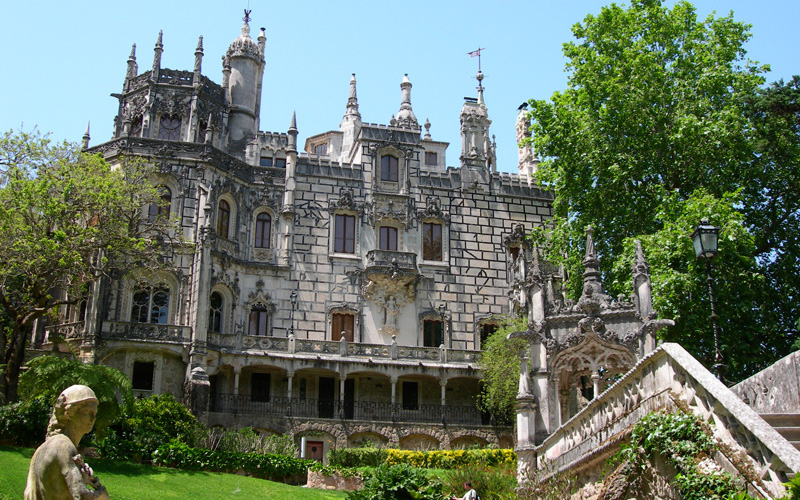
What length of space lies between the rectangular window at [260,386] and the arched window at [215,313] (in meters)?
2.52

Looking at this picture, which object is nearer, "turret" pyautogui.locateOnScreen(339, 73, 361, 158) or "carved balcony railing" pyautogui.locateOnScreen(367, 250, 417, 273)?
"carved balcony railing" pyautogui.locateOnScreen(367, 250, 417, 273)

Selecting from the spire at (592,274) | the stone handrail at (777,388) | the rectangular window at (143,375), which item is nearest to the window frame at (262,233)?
the rectangular window at (143,375)

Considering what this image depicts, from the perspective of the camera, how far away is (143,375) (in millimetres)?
33219

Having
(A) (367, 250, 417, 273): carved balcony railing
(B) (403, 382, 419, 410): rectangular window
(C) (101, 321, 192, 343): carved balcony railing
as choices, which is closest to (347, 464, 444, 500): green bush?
(C) (101, 321, 192, 343): carved balcony railing

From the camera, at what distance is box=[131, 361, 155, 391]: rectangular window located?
32938 mm

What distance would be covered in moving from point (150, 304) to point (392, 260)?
1063 cm

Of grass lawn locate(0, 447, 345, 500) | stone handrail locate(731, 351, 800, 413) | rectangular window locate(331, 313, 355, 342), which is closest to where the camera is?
stone handrail locate(731, 351, 800, 413)

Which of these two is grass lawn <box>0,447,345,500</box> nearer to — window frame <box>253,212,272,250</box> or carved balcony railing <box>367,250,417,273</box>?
carved balcony railing <box>367,250,417,273</box>

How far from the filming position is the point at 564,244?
31.4 meters

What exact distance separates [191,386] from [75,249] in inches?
280

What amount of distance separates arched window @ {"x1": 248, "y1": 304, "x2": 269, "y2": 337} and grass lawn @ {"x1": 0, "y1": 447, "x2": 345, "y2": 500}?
1409 cm

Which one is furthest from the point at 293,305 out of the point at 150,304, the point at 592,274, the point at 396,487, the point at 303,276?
the point at 396,487

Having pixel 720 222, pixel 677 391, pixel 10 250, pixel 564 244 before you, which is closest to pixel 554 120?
pixel 564 244

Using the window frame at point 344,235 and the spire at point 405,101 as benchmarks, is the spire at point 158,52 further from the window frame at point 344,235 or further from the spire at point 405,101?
the spire at point 405,101
